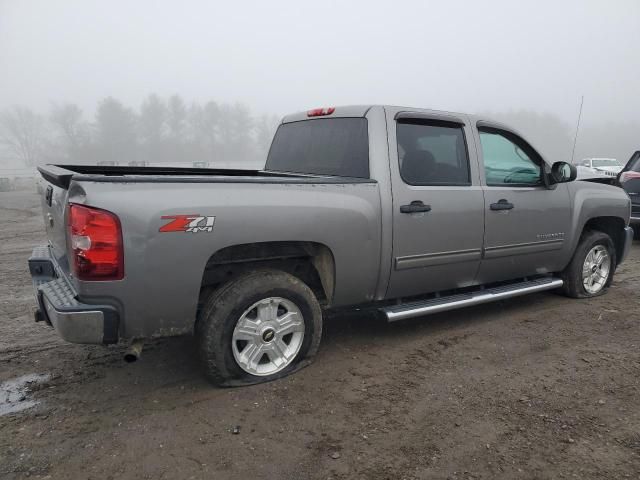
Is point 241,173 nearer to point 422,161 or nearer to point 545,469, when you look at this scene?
point 422,161

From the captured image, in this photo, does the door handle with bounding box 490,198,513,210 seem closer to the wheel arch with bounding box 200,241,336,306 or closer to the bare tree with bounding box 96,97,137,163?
the wheel arch with bounding box 200,241,336,306

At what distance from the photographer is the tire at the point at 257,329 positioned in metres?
2.86

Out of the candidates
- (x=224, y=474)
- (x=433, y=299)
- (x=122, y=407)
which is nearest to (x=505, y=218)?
(x=433, y=299)

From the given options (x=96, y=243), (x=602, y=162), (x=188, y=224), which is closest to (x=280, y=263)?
(x=188, y=224)

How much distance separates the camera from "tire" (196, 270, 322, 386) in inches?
113

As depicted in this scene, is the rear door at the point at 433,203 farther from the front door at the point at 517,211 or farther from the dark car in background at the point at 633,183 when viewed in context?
the dark car in background at the point at 633,183

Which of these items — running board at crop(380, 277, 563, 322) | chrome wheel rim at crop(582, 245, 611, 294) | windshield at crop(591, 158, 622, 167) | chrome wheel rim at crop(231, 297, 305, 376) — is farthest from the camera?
windshield at crop(591, 158, 622, 167)

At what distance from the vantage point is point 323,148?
3.85 m

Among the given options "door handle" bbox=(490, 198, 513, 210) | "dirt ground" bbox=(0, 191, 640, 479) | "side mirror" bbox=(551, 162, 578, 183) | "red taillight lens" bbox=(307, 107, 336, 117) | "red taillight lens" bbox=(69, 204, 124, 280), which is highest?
"red taillight lens" bbox=(307, 107, 336, 117)

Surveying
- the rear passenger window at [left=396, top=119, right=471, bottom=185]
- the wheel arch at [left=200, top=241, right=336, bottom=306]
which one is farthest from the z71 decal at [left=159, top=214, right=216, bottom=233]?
the rear passenger window at [left=396, top=119, right=471, bottom=185]

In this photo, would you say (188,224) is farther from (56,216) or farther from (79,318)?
(56,216)

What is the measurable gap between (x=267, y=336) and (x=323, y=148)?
166cm

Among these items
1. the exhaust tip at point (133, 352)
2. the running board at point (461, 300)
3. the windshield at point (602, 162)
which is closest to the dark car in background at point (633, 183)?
the running board at point (461, 300)

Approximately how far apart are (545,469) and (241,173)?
366cm
